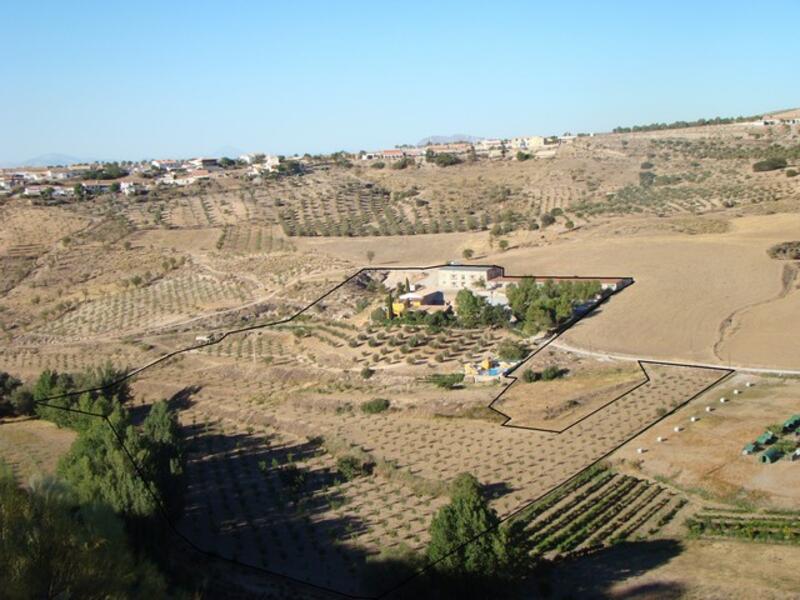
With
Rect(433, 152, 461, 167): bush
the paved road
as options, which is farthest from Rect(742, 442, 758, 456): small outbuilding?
Rect(433, 152, 461, 167): bush

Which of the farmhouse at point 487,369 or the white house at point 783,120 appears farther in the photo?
the white house at point 783,120

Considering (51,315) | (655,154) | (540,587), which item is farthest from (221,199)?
(540,587)

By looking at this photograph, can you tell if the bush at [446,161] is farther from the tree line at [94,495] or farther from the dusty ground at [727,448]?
the dusty ground at [727,448]

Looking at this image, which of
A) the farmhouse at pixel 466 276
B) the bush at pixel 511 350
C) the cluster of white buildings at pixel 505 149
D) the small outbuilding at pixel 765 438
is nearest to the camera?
the small outbuilding at pixel 765 438

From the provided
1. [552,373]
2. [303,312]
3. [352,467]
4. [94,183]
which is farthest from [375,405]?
[94,183]

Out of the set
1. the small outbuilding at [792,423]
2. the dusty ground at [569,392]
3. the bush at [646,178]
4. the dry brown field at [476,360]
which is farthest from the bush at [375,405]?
the small outbuilding at [792,423]

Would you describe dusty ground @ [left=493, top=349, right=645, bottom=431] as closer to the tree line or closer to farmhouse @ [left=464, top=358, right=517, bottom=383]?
farmhouse @ [left=464, top=358, right=517, bottom=383]

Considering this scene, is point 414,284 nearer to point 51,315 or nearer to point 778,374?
point 778,374
